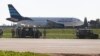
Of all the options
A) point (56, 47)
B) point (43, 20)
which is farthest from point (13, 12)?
point (56, 47)

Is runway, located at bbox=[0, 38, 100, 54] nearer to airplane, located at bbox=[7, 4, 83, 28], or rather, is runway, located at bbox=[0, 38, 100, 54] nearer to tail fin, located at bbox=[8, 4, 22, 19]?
tail fin, located at bbox=[8, 4, 22, 19]

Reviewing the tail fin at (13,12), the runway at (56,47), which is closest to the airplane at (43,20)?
the tail fin at (13,12)

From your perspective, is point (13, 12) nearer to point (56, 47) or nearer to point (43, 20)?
point (43, 20)

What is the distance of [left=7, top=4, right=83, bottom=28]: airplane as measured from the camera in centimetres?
13707

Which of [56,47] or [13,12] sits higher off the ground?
[13,12]

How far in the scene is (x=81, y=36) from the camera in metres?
49.7

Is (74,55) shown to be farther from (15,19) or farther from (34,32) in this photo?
(15,19)

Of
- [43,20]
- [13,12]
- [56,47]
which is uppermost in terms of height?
[13,12]

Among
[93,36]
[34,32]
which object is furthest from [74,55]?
[34,32]

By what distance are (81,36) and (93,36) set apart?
60.6 inches

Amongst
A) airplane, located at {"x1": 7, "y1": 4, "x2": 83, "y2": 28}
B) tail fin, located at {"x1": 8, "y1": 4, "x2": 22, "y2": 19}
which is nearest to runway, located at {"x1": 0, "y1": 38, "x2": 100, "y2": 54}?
tail fin, located at {"x1": 8, "y1": 4, "x2": 22, "y2": 19}

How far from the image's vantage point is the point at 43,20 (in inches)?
5925

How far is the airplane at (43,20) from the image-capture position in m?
137

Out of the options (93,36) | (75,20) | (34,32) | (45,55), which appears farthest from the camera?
(75,20)
